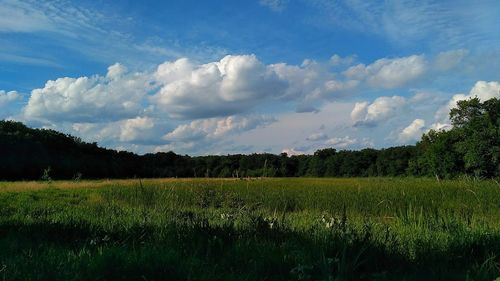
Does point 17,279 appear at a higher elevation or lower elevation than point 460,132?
lower

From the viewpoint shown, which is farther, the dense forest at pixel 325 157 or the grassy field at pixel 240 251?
the dense forest at pixel 325 157

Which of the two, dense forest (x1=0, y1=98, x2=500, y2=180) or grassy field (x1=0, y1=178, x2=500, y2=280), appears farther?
dense forest (x1=0, y1=98, x2=500, y2=180)

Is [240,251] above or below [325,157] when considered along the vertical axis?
below

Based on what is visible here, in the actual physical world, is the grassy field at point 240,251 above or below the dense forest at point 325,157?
below

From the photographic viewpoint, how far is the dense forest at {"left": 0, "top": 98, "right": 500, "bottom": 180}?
2169 inches

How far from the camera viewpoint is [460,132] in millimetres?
62438

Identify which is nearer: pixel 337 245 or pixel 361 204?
pixel 337 245

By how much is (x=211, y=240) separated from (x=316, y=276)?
5.97 feet

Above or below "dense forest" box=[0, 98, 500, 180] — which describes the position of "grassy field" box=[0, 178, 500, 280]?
below

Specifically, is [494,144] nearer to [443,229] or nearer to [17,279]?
[443,229]

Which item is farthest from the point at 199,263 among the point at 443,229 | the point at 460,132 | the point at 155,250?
the point at 460,132

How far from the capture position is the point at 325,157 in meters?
114

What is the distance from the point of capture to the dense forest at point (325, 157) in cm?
5509

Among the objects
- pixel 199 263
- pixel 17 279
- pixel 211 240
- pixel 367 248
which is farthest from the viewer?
pixel 211 240
